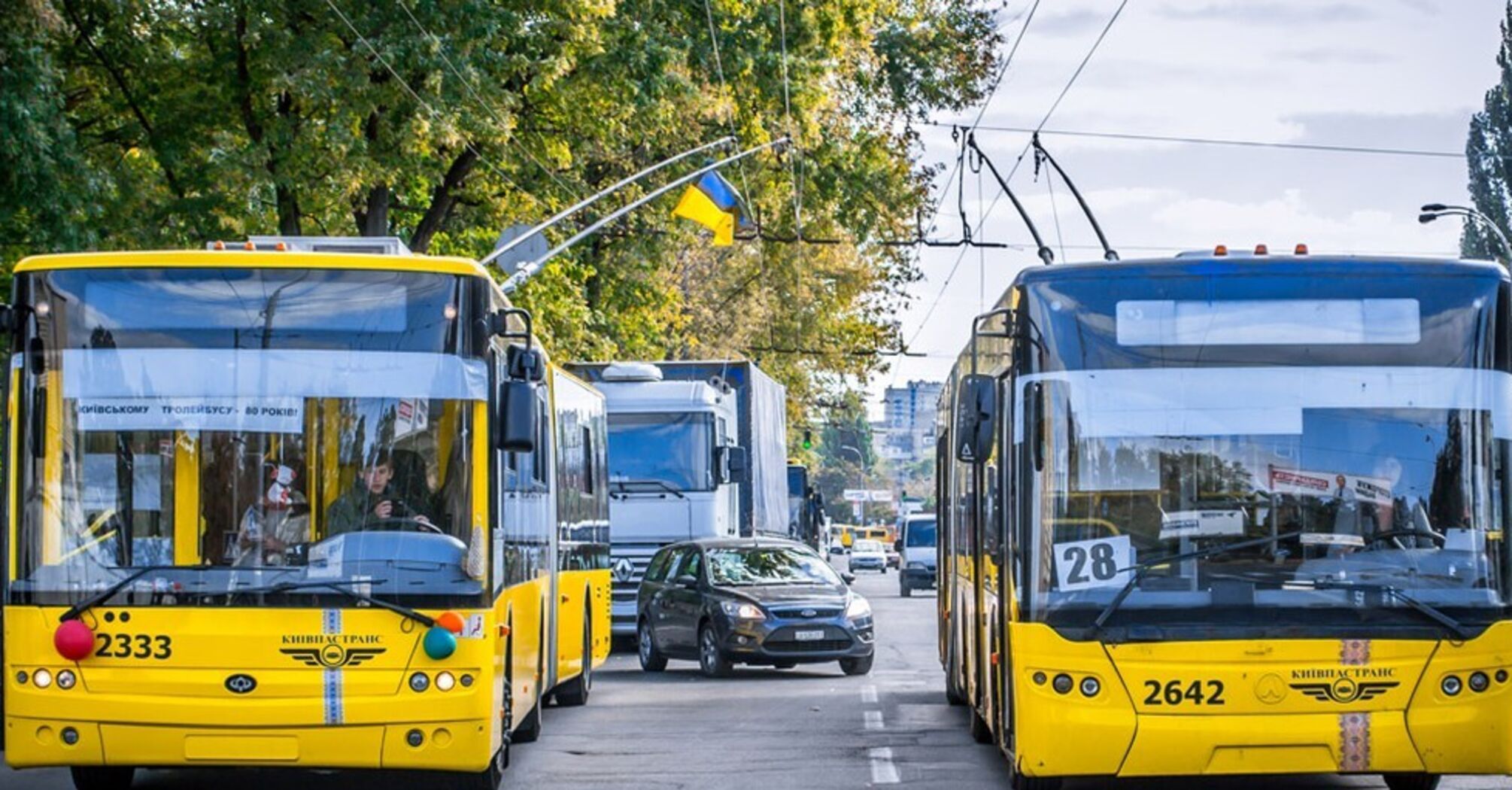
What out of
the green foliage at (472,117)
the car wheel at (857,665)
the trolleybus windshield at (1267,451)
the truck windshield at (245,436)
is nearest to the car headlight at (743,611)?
the car wheel at (857,665)

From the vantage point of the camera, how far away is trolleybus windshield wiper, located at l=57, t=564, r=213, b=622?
11.2 metres

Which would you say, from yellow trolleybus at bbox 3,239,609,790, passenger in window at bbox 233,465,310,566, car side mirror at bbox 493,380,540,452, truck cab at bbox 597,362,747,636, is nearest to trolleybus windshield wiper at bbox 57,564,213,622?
yellow trolleybus at bbox 3,239,609,790

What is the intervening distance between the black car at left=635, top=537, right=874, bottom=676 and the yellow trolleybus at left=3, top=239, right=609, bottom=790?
11.4m

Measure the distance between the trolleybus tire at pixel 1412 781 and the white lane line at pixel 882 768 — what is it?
2.75m

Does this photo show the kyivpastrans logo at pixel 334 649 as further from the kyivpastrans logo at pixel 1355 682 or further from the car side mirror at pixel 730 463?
the car side mirror at pixel 730 463

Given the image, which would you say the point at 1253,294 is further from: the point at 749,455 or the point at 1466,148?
the point at 1466,148

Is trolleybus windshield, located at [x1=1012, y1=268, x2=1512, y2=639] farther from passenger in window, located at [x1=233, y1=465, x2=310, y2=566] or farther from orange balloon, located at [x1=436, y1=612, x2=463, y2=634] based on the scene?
passenger in window, located at [x1=233, y1=465, x2=310, y2=566]

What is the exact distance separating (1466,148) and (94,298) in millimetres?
77305

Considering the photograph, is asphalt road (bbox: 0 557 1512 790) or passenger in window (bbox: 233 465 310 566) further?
asphalt road (bbox: 0 557 1512 790)

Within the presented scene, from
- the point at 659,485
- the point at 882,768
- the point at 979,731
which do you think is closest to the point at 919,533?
the point at 659,485

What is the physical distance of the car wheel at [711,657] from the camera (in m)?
23.5

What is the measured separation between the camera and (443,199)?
34969 mm

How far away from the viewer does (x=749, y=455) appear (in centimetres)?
3206

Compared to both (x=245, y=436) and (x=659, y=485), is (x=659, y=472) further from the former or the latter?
(x=245, y=436)
